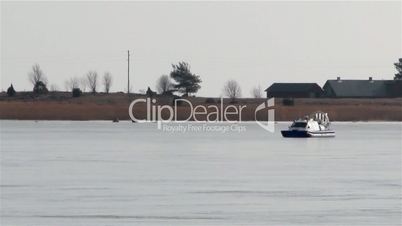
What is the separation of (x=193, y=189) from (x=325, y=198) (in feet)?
9.57

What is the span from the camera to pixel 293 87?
124m

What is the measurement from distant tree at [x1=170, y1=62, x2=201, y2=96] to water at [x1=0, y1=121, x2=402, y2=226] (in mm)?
71195

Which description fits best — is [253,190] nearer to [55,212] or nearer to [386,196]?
[386,196]

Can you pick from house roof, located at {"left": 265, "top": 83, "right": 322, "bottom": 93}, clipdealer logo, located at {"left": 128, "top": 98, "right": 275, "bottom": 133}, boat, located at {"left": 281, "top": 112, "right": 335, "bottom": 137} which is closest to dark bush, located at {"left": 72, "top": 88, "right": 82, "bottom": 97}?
clipdealer logo, located at {"left": 128, "top": 98, "right": 275, "bottom": 133}

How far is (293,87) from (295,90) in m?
1.23

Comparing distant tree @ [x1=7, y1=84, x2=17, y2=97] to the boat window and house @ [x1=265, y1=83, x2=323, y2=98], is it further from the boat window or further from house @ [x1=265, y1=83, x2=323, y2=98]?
the boat window

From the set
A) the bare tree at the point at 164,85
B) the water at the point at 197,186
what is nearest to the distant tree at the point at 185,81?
the bare tree at the point at 164,85

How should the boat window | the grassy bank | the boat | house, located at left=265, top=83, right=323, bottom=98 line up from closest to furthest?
the boat → the boat window → the grassy bank → house, located at left=265, top=83, right=323, bottom=98

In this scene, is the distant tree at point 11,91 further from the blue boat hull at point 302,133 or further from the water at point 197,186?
the water at point 197,186

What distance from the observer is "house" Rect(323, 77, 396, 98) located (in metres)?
120

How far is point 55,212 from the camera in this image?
22703 mm

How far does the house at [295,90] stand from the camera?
122875 mm

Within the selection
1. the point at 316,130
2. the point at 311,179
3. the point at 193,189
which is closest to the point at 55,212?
the point at 193,189

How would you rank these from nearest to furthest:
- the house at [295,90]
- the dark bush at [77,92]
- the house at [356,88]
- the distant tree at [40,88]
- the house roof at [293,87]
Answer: the dark bush at [77,92] → the distant tree at [40,88] → the house at [356,88] → the house at [295,90] → the house roof at [293,87]
